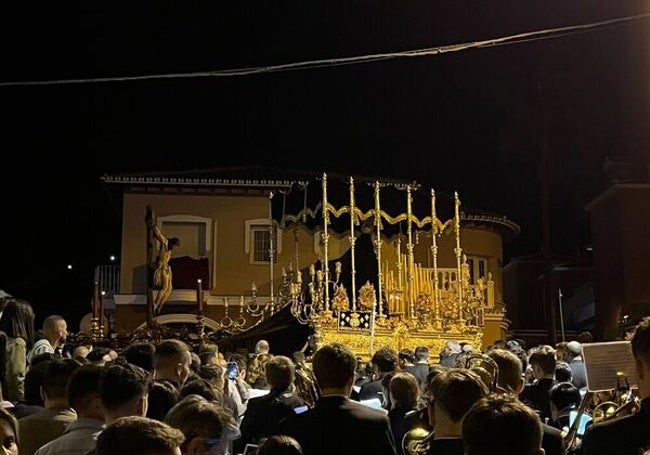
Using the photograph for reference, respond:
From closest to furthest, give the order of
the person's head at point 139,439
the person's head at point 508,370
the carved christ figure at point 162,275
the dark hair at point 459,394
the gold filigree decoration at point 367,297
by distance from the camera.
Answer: the person's head at point 139,439, the dark hair at point 459,394, the person's head at point 508,370, the gold filigree decoration at point 367,297, the carved christ figure at point 162,275

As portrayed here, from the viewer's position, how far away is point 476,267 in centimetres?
3634

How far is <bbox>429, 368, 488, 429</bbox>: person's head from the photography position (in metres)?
4.63

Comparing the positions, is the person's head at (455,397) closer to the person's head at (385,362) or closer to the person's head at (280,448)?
the person's head at (280,448)

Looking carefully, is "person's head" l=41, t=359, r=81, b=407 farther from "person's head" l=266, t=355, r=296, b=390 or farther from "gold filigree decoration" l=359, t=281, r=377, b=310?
"gold filigree decoration" l=359, t=281, r=377, b=310

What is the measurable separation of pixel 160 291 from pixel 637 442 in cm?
2580

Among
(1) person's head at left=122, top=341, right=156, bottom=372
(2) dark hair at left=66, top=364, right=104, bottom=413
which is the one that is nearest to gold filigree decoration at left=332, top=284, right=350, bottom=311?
(1) person's head at left=122, top=341, right=156, bottom=372

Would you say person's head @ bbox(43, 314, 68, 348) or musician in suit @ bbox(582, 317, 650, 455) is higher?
person's head @ bbox(43, 314, 68, 348)

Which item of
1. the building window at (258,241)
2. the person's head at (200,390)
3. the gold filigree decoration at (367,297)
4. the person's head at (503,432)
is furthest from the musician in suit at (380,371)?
the building window at (258,241)

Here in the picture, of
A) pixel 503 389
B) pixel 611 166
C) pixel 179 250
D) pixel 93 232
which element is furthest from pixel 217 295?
pixel 503 389

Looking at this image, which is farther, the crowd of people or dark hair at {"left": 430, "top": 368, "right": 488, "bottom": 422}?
dark hair at {"left": 430, "top": 368, "right": 488, "bottom": 422}

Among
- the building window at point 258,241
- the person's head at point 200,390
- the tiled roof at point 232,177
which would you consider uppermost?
the tiled roof at point 232,177

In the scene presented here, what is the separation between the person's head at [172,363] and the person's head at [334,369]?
3.74 feet

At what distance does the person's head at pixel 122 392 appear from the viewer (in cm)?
469

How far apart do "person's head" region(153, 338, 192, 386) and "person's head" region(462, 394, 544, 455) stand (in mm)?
3275
